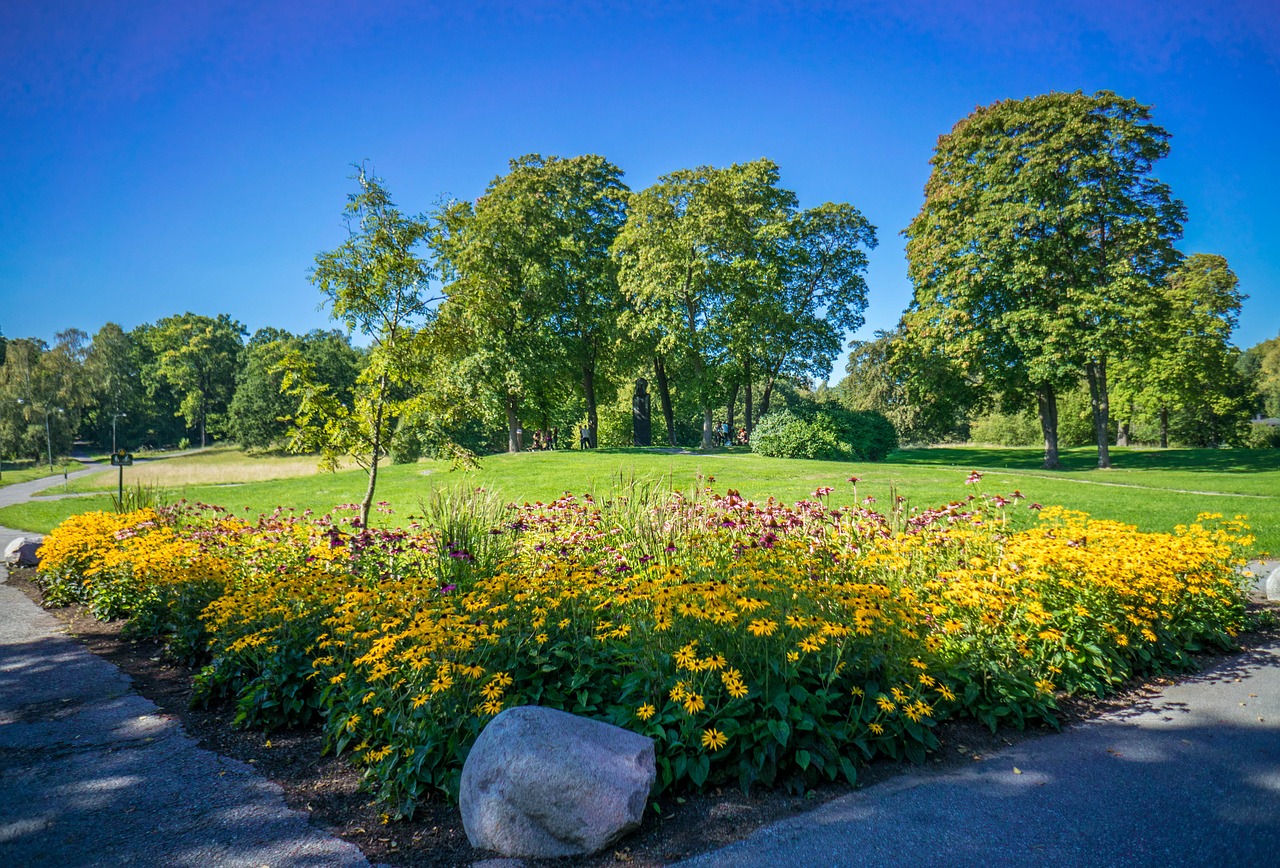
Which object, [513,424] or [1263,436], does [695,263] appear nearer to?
[513,424]

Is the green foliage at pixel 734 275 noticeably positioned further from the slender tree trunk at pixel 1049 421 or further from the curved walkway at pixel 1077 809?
the curved walkway at pixel 1077 809

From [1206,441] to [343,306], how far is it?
4580cm

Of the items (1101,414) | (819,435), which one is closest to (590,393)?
(819,435)

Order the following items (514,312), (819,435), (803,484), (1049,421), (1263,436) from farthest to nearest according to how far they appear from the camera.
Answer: (1263,436)
(514,312)
(1049,421)
(819,435)
(803,484)

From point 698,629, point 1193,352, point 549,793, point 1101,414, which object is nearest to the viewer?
point 549,793

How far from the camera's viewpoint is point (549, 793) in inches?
110

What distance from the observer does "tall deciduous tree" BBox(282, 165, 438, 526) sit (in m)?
8.02

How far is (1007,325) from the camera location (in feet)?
67.1

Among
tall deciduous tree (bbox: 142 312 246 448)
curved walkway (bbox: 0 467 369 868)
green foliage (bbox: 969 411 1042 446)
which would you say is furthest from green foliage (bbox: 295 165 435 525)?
tall deciduous tree (bbox: 142 312 246 448)

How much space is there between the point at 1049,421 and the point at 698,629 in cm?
2331

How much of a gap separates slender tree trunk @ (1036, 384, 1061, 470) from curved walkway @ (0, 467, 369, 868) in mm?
24350

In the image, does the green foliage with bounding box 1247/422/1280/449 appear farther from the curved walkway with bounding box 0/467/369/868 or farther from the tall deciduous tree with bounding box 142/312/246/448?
the tall deciduous tree with bounding box 142/312/246/448

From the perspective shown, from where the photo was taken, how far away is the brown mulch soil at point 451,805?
9.53 ft

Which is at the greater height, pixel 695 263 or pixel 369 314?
pixel 695 263
